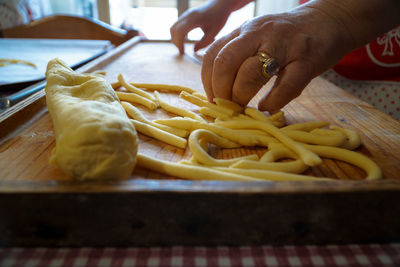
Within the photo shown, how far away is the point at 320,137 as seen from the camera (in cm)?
88

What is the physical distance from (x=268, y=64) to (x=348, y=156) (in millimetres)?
352

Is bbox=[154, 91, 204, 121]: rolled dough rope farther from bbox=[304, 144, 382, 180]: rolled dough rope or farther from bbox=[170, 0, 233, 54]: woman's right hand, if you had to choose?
bbox=[170, 0, 233, 54]: woman's right hand

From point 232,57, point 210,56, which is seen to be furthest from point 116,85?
point 232,57

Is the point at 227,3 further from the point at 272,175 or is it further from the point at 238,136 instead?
the point at 272,175

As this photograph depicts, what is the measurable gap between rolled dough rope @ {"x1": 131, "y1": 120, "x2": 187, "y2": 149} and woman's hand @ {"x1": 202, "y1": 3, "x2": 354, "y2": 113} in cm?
25

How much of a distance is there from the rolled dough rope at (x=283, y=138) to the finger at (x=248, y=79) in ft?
0.33

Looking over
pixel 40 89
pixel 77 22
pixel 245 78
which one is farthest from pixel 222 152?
pixel 77 22

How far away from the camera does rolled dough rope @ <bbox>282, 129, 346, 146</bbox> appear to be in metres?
0.86

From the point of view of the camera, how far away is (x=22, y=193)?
55cm

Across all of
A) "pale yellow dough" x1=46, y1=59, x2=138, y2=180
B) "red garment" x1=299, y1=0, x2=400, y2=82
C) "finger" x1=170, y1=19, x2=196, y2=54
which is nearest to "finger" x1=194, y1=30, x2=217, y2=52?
"finger" x1=170, y1=19, x2=196, y2=54

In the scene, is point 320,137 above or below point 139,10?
above

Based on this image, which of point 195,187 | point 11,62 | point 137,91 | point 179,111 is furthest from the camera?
point 11,62

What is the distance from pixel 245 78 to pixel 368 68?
115cm

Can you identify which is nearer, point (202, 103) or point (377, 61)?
point (202, 103)
